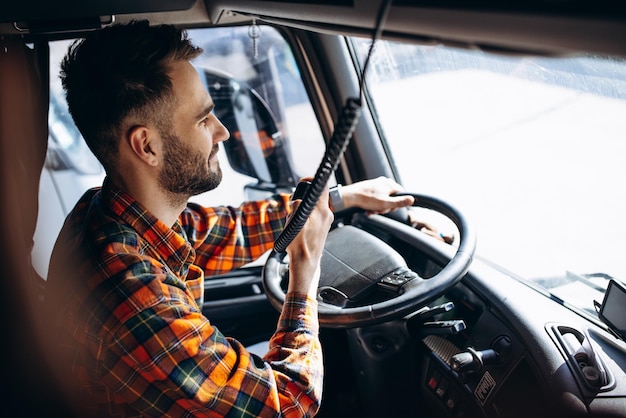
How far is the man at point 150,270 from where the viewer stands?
1.06m

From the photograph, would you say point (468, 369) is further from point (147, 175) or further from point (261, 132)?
point (261, 132)

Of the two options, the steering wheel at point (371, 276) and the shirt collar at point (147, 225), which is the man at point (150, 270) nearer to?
the shirt collar at point (147, 225)

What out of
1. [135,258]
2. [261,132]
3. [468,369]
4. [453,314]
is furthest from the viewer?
[261,132]

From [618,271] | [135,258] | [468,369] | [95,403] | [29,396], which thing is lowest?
[468,369]

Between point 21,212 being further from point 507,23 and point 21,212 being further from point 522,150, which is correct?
point 522,150

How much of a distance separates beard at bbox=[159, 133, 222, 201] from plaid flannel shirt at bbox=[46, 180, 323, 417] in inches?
4.2

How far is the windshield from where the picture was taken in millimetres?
1254

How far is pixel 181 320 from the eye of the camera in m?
1.07

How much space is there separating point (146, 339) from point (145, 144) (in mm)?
512

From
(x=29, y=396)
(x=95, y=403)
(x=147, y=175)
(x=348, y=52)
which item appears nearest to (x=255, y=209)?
(x=147, y=175)

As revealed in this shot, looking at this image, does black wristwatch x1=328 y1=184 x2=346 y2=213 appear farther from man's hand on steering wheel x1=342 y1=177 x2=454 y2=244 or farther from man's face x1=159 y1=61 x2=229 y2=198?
man's face x1=159 y1=61 x2=229 y2=198

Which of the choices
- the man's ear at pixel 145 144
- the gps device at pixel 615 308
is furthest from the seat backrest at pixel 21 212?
the gps device at pixel 615 308

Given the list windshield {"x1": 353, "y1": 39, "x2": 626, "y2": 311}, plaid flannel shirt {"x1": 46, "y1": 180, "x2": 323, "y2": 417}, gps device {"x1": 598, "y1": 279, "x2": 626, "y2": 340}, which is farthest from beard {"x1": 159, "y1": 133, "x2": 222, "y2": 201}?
gps device {"x1": 598, "y1": 279, "x2": 626, "y2": 340}

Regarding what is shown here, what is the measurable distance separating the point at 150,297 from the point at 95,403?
0.32 m
